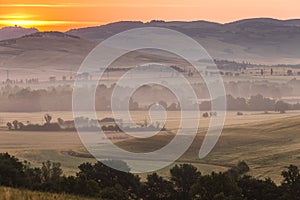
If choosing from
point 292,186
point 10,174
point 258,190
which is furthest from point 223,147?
point 10,174

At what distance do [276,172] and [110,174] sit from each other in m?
59.1

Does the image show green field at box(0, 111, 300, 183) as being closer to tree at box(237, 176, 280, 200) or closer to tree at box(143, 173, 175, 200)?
tree at box(143, 173, 175, 200)

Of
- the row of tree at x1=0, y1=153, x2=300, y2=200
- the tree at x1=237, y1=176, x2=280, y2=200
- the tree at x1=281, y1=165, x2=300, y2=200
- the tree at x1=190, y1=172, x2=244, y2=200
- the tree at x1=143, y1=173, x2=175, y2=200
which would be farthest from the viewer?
the tree at x1=143, y1=173, x2=175, y2=200

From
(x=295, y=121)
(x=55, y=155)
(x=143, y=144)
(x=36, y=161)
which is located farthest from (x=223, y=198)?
(x=295, y=121)

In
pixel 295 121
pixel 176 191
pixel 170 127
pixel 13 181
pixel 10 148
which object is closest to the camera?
pixel 13 181

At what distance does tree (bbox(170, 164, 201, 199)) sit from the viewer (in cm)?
4870

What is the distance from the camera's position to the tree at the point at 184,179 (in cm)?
4870

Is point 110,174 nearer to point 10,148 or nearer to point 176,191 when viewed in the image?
point 176,191

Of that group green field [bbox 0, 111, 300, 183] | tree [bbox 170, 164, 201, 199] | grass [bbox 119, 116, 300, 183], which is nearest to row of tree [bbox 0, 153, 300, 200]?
tree [bbox 170, 164, 201, 199]

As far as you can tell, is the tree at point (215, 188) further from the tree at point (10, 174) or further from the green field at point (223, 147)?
the green field at point (223, 147)

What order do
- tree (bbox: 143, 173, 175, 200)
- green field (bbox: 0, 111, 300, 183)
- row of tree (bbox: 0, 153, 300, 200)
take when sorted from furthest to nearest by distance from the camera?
green field (bbox: 0, 111, 300, 183) → tree (bbox: 143, 173, 175, 200) → row of tree (bbox: 0, 153, 300, 200)

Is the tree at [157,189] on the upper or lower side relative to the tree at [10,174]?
lower

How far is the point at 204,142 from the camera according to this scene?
501 ft

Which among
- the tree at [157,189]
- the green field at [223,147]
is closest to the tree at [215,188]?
the tree at [157,189]
